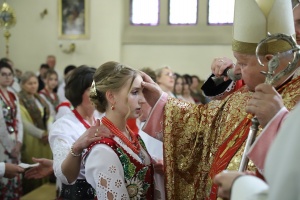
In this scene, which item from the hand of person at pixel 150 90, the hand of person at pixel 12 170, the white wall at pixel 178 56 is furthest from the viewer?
the white wall at pixel 178 56

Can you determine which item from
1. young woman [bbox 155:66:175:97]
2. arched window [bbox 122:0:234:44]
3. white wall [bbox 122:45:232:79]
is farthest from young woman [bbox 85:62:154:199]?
arched window [bbox 122:0:234:44]

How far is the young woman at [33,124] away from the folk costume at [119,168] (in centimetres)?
386

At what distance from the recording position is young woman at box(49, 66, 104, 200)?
7.72 ft

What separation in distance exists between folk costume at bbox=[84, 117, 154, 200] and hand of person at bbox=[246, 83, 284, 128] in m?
0.74

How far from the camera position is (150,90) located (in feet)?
7.75

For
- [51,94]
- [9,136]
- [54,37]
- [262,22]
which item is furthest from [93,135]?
[54,37]

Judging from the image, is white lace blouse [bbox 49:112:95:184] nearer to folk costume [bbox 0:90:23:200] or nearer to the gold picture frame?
folk costume [bbox 0:90:23:200]

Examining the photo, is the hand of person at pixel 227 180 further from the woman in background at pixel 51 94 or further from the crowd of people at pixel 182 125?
the woman in background at pixel 51 94

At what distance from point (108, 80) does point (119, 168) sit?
0.42 metres

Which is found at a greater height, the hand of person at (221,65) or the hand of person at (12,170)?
the hand of person at (221,65)

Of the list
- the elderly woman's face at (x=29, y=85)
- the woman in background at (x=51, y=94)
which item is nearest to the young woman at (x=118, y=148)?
the elderly woman's face at (x=29, y=85)

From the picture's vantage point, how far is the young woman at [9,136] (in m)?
4.64

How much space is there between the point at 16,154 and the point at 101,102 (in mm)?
2873

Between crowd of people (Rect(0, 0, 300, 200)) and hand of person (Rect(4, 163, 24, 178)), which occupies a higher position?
crowd of people (Rect(0, 0, 300, 200))
